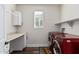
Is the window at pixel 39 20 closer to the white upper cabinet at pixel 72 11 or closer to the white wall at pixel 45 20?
the white wall at pixel 45 20

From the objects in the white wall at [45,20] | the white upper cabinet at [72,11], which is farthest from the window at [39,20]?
the white upper cabinet at [72,11]

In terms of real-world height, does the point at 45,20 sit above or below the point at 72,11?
below

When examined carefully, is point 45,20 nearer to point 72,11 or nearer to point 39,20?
point 39,20

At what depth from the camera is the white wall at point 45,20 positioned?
21.6 ft

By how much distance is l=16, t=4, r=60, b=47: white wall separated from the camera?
260 inches

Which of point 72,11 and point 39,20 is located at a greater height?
point 72,11

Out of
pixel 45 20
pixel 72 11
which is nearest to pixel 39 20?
pixel 45 20

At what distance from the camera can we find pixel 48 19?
661cm

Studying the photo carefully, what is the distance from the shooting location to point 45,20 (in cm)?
660

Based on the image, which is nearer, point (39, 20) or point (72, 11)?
point (72, 11)
